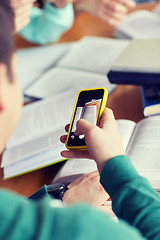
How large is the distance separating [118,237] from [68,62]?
3.01 feet

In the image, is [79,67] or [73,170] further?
[79,67]

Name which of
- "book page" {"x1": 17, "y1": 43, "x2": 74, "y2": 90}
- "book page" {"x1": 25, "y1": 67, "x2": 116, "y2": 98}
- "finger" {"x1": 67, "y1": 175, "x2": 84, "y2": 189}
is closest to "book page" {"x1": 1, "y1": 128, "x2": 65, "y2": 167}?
"finger" {"x1": 67, "y1": 175, "x2": 84, "y2": 189}

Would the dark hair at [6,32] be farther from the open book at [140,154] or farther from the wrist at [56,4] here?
the wrist at [56,4]

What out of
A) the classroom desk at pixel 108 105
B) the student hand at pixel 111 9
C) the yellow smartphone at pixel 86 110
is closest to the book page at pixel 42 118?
the classroom desk at pixel 108 105

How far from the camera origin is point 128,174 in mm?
441

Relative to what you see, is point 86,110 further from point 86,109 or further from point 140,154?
point 140,154

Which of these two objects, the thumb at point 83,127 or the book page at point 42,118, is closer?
the thumb at point 83,127

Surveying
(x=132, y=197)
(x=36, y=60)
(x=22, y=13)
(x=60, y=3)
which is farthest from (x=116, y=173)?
(x=60, y=3)

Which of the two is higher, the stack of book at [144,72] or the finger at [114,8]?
the finger at [114,8]

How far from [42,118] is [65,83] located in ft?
→ 0.64

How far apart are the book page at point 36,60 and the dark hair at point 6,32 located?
65cm

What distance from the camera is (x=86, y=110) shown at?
1.94 feet

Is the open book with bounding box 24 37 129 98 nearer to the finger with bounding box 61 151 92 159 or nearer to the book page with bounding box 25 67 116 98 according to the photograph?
the book page with bounding box 25 67 116 98

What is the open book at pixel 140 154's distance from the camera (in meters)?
0.62
